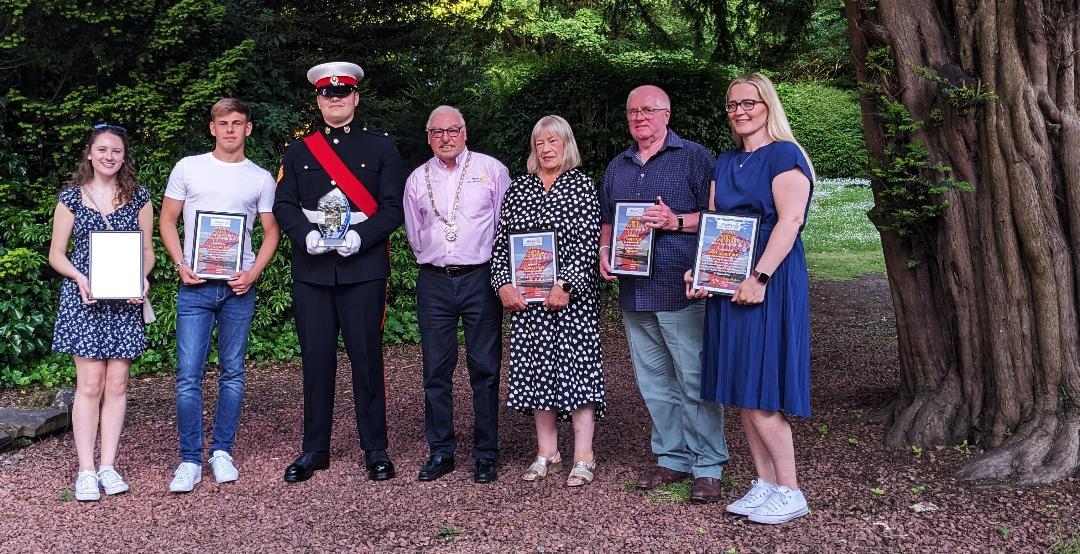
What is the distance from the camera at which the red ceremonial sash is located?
4762mm

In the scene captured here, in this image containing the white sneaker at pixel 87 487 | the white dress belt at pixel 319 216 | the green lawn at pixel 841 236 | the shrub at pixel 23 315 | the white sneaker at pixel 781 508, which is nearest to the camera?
the white sneaker at pixel 781 508

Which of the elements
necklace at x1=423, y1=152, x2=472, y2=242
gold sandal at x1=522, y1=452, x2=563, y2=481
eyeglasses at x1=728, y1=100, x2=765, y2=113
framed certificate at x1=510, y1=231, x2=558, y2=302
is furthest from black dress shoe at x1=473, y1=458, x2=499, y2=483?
eyeglasses at x1=728, y1=100, x2=765, y2=113

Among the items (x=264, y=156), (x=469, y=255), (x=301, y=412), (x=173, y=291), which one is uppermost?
(x=264, y=156)

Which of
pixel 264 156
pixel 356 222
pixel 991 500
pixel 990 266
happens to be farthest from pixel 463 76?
pixel 991 500

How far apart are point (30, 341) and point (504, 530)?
5.06 m

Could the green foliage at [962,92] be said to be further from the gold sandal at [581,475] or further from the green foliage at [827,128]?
the green foliage at [827,128]

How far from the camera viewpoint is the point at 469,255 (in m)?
4.73

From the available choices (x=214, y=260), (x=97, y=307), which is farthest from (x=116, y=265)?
(x=214, y=260)

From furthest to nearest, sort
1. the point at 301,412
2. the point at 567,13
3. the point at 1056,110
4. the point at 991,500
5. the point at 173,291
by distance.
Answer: the point at 567,13 < the point at 173,291 < the point at 301,412 < the point at 1056,110 < the point at 991,500

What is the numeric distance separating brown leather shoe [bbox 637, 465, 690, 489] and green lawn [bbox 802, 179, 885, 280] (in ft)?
25.2

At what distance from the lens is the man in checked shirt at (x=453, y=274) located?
187 inches

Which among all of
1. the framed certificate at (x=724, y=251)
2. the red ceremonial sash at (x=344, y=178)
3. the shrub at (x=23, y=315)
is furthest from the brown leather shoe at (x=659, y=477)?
the shrub at (x=23, y=315)

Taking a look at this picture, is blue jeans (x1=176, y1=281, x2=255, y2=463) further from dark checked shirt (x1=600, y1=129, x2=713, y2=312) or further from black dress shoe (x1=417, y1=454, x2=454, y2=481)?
dark checked shirt (x1=600, y1=129, x2=713, y2=312)

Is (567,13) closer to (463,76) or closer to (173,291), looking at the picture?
(463,76)
